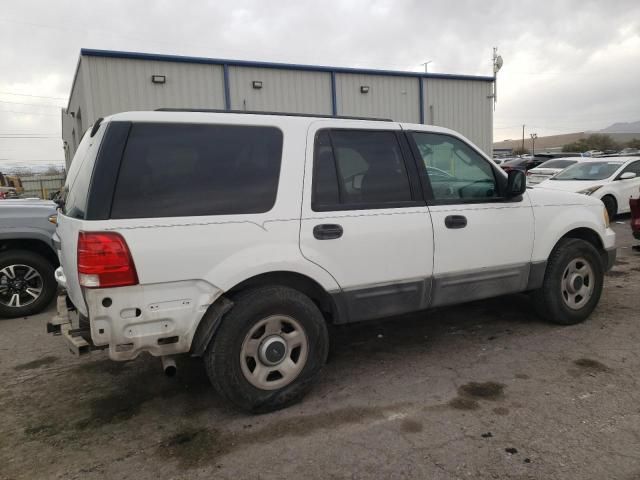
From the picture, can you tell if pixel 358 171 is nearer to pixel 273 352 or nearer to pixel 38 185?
pixel 273 352

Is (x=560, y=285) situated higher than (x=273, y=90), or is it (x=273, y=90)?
(x=273, y=90)

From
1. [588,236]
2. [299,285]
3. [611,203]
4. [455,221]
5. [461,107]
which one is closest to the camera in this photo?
[299,285]

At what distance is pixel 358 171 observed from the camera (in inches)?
144

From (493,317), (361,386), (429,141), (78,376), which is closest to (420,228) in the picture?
(429,141)

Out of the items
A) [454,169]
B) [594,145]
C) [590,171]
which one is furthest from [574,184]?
[594,145]

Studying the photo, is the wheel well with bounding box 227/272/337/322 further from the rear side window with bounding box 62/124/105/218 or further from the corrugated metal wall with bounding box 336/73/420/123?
the corrugated metal wall with bounding box 336/73/420/123

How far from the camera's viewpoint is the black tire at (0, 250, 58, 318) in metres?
5.69

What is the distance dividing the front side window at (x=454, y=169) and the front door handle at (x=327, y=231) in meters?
0.96

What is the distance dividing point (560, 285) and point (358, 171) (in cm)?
240

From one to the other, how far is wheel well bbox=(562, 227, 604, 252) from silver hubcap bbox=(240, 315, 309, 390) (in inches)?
118

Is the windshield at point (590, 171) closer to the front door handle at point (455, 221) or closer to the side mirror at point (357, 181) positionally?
the front door handle at point (455, 221)

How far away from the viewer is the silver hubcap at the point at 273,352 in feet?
10.5

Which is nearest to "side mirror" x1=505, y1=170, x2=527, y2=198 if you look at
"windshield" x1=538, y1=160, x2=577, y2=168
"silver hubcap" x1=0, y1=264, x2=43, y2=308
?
"silver hubcap" x1=0, y1=264, x2=43, y2=308


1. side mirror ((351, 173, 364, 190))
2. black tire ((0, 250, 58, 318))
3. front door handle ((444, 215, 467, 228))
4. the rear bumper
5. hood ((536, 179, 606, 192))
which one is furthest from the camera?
hood ((536, 179, 606, 192))
